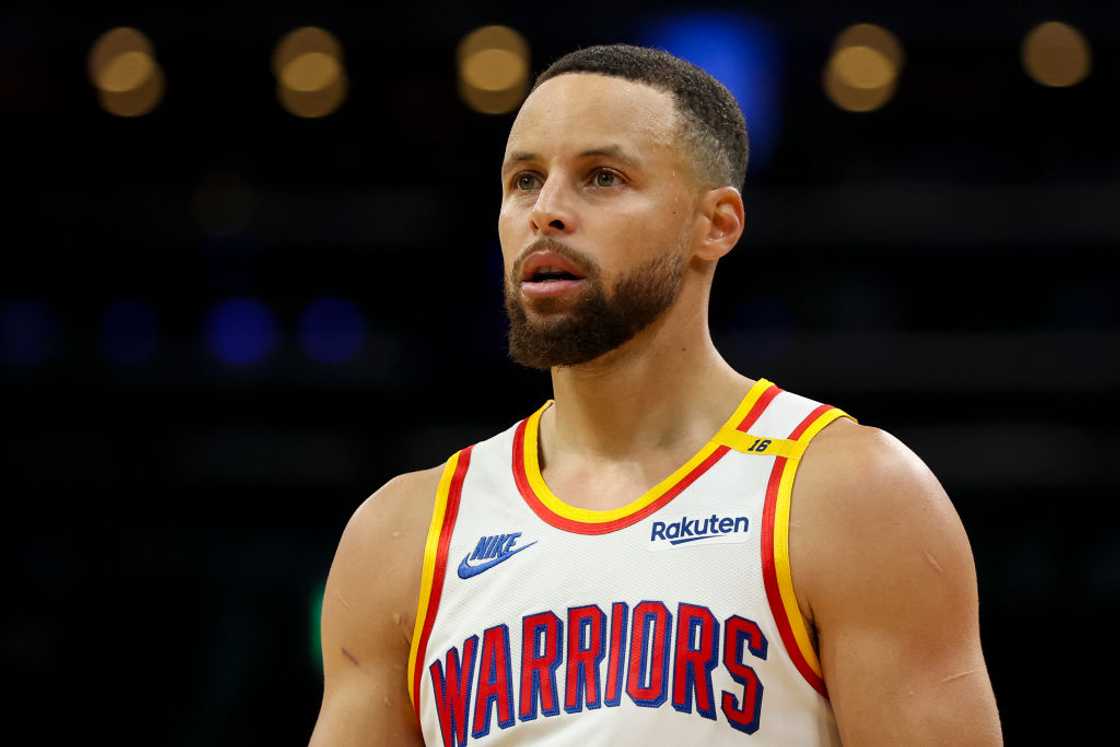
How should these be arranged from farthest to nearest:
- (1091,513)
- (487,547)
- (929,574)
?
(1091,513) < (487,547) < (929,574)

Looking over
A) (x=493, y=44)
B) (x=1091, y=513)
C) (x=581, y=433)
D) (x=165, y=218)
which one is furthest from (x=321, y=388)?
(x=581, y=433)

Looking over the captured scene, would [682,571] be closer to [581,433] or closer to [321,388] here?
[581,433]

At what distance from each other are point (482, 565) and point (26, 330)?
24.7 ft

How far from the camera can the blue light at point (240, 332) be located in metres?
9.73

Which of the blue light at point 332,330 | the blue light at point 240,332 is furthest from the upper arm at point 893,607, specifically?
the blue light at point 240,332

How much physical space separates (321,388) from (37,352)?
181 centimetres

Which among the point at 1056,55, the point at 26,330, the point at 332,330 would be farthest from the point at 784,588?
the point at 26,330

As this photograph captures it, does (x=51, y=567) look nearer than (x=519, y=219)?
No

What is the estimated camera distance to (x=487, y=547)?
312cm

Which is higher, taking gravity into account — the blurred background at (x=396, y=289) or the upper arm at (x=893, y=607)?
the blurred background at (x=396, y=289)

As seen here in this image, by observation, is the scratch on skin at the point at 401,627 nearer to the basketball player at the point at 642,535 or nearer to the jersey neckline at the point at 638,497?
the basketball player at the point at 642,535

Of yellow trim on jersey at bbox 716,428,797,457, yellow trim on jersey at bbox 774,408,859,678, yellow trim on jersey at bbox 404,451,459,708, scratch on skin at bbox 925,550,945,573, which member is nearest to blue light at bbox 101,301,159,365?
yellow trim on jersey at bbox 404,451,459,708

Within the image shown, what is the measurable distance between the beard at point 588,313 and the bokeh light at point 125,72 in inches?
295

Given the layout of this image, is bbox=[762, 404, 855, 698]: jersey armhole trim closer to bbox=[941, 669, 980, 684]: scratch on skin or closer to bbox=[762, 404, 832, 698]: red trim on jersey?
bbox=[762, 404, 832, 698]: red trim on jersey
